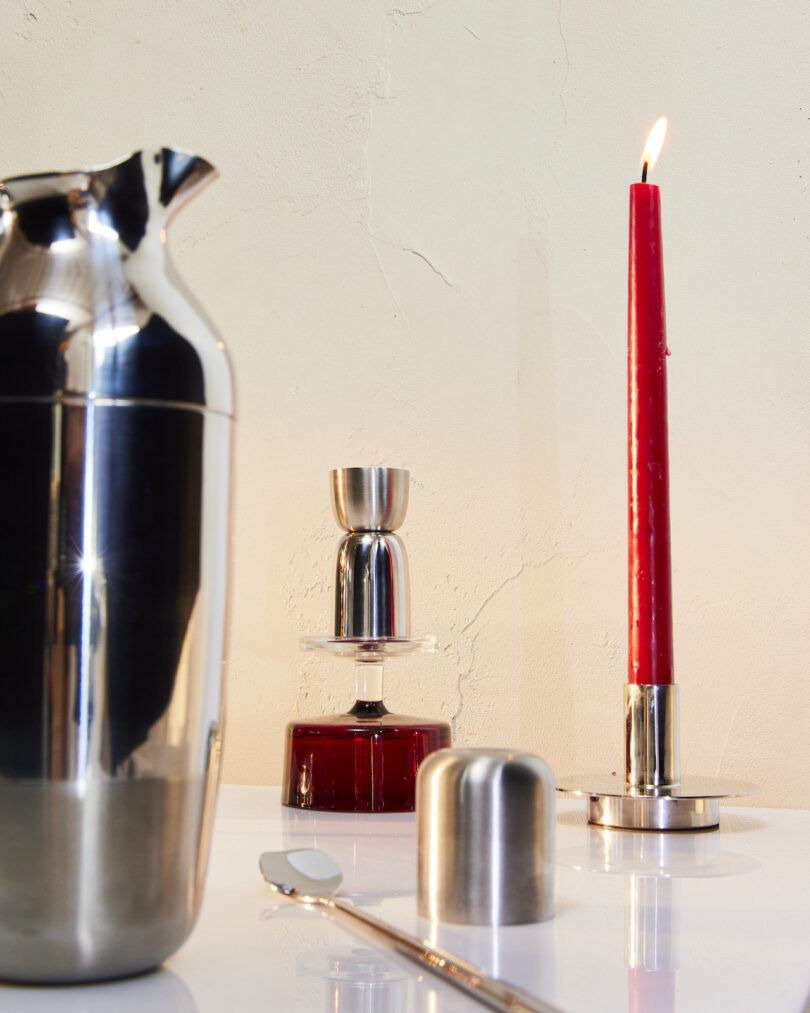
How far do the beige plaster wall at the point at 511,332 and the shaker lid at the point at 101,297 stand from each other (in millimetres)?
439

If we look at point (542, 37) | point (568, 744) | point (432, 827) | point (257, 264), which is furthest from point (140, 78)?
point (432, 827)

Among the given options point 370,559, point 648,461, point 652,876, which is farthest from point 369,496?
point 652,876

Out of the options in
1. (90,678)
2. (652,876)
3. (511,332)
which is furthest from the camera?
(511,332)

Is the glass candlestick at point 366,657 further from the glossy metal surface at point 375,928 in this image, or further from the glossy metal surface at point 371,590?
the glossy metal surface at point 375,928

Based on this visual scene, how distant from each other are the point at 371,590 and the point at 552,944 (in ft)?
0.92

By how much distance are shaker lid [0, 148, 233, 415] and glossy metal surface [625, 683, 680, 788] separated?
0.30 metres

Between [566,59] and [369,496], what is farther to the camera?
[566,59]

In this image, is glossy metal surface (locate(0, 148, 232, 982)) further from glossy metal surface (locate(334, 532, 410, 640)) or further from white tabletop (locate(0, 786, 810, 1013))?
glossy metal surface (locate(334, 532, 410, 640))

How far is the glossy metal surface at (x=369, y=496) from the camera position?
54 centimetres

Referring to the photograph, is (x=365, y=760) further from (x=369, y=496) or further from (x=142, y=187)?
(x=142, y=187)

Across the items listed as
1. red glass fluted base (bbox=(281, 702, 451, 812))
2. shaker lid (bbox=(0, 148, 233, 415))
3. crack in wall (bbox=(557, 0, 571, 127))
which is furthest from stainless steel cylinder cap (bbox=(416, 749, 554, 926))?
crack in wall (bbox=(557, 0, 571, 127))

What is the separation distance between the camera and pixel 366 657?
556 mm

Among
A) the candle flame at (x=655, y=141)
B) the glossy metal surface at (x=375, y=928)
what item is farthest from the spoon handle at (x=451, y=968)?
the candle flame at (x=655, y=141)

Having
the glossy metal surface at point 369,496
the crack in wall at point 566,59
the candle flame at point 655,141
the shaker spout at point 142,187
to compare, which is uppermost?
the crack in wall at point 566,59
